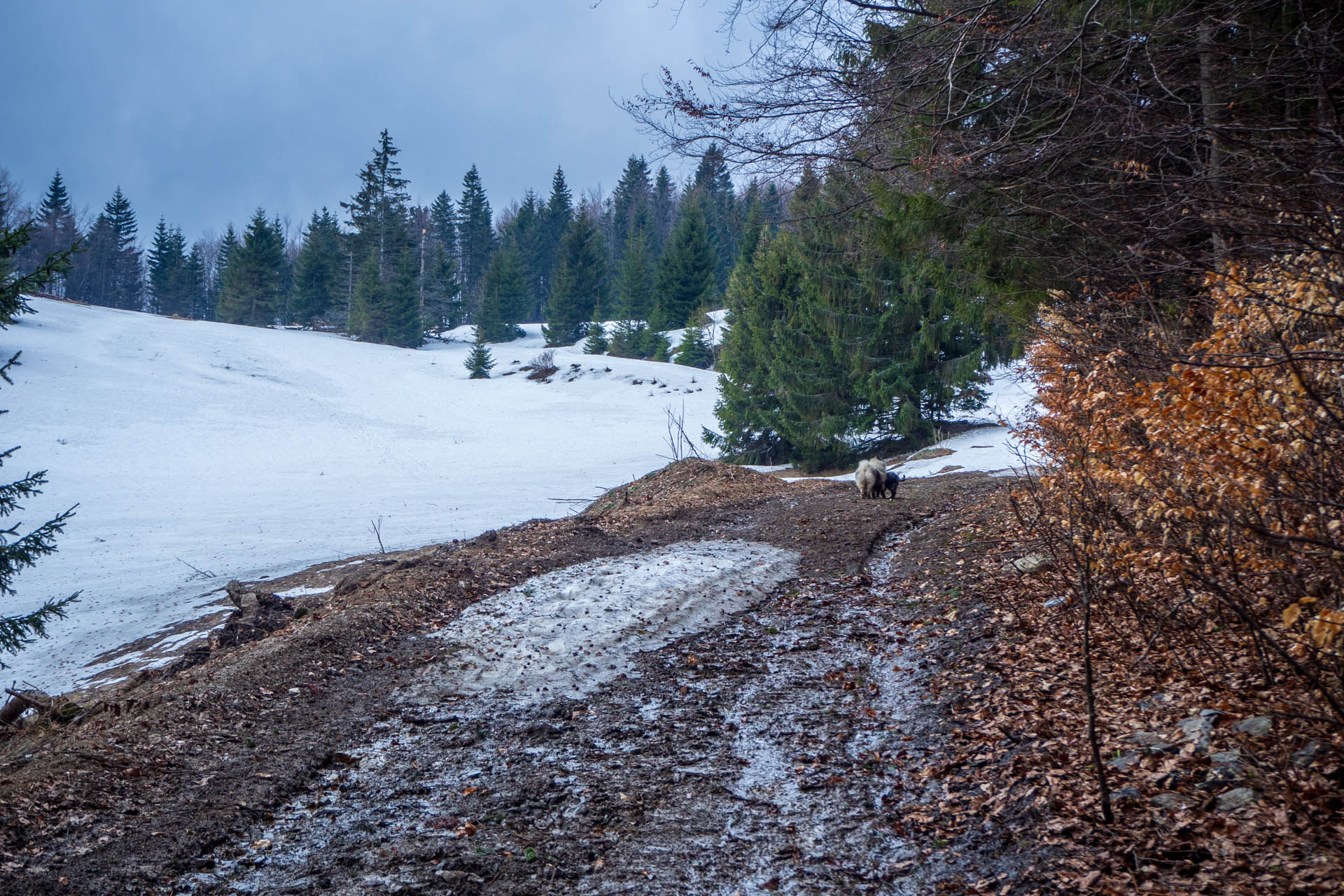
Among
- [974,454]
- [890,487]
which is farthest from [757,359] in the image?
[890,487]

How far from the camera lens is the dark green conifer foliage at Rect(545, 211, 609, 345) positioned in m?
62.1

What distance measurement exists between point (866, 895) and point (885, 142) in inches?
228

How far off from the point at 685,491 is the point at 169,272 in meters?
75.9

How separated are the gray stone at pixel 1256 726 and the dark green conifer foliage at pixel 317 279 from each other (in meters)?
67.0

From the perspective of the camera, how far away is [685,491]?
17.0 m

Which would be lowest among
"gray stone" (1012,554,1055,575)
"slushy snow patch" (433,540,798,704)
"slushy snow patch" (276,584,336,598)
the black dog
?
"slushy snow patch" (276,584,336,598)

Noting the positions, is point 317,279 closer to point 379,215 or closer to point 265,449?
point 379,215

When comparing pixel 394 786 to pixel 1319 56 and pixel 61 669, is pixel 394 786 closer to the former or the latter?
pixel 1319 56

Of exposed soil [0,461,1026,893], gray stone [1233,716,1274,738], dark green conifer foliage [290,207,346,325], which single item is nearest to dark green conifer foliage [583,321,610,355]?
dark green conifer foliage [290,207,346,325]

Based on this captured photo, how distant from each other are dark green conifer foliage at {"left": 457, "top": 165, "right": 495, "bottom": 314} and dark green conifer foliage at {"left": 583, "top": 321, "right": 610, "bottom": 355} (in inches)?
1019

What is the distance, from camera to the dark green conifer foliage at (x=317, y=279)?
63.1 m

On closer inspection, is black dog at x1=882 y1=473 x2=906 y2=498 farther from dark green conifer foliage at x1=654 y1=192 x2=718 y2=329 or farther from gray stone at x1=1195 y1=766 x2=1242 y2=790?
dark green conifer foliage at x1=654 y1=192 x2=718 y2=329

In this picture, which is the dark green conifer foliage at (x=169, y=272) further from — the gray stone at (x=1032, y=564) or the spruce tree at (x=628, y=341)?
the gray stone at (x=1032, y=564)

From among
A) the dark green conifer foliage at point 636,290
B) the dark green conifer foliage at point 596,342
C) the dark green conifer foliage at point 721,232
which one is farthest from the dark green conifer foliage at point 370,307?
the dark green conifer foliage at point 721,232
